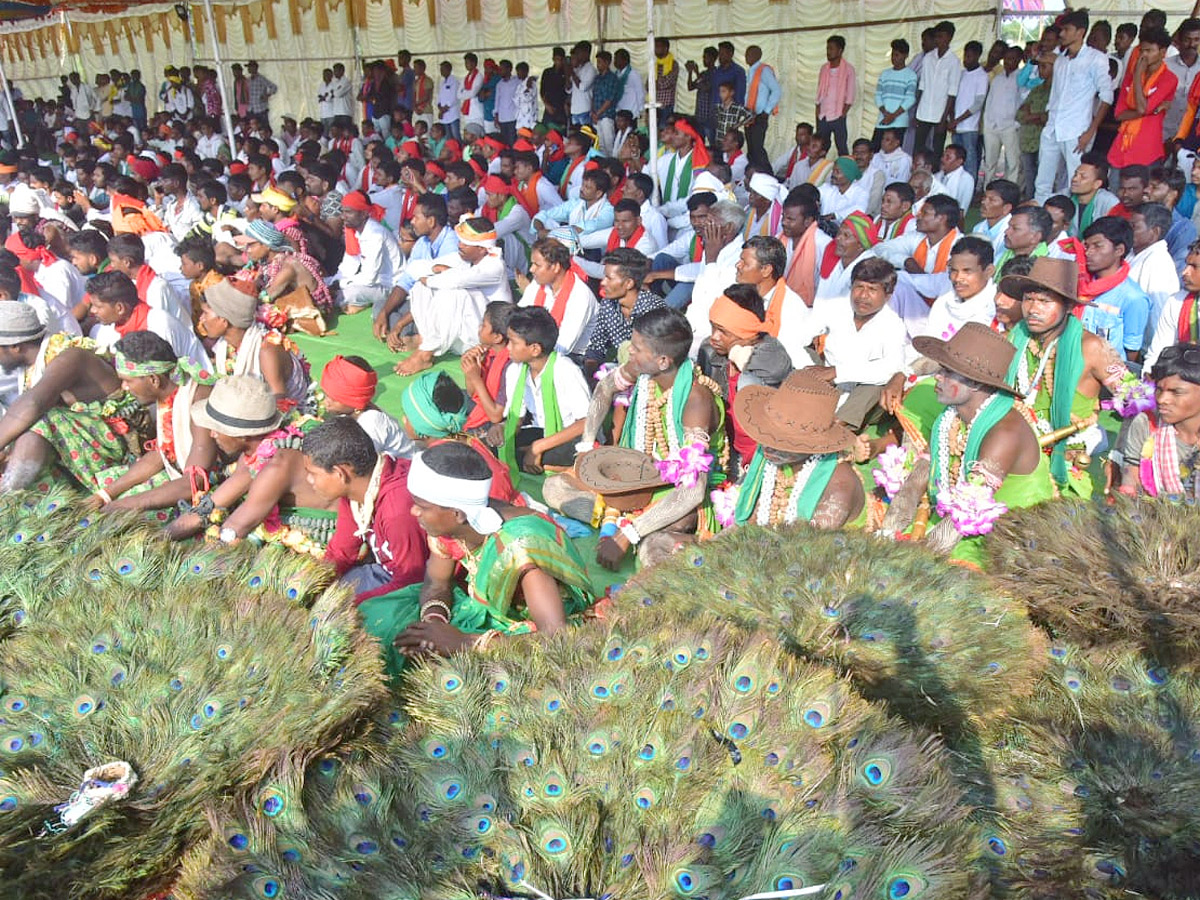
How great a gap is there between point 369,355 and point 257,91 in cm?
Answer: 1308

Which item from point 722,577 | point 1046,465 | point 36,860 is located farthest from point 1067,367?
point 36,860

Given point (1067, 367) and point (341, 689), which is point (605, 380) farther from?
point (341, 689)

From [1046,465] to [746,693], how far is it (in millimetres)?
2427

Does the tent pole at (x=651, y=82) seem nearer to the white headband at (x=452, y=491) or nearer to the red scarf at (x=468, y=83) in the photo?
the white headband at (x=452, y=491)

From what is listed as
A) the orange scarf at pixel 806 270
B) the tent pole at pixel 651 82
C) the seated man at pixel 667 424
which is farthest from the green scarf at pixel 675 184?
the seated man at pixel 667 424

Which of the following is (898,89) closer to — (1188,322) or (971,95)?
(971,95)

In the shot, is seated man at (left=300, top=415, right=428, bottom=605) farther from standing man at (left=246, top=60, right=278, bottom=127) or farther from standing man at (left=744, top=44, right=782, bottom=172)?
standing man at (left=246, top=60, right=278, bottom=127)

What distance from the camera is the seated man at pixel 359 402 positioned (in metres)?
4.15

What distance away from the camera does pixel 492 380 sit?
5.31 m

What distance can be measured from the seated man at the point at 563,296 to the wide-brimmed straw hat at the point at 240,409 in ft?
→ 8.20

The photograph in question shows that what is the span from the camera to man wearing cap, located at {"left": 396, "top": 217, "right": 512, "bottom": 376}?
277 inches

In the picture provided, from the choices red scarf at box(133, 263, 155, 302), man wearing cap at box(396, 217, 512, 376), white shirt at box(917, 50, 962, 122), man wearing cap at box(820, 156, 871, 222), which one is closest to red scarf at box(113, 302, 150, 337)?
red scarf at box(133, 263, 155, 302)

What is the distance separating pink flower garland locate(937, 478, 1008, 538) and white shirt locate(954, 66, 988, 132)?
27.4 feet

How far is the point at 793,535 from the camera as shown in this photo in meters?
2.23
